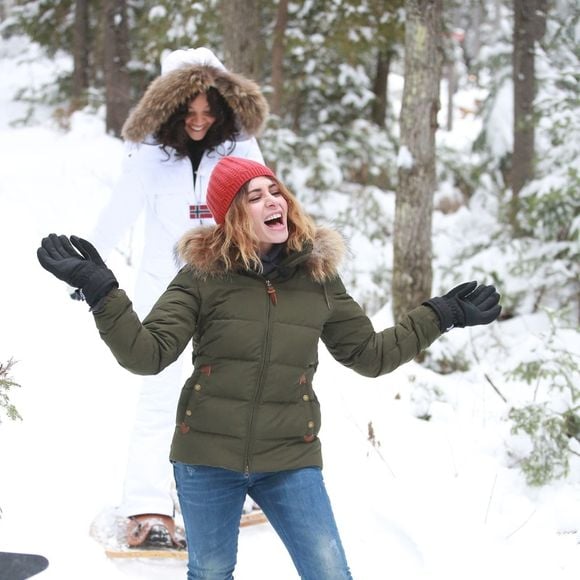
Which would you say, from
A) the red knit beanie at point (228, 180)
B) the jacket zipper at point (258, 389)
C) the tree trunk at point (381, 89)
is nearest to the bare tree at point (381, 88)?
the tree trunk at point (381, 89)

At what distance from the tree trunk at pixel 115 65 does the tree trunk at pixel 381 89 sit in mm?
5100

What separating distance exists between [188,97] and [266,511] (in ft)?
7.22

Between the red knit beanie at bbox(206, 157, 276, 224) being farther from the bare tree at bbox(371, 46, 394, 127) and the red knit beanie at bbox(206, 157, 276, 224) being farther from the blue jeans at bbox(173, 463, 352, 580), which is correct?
the bare tree at bbox(371, 46, 394, 127)

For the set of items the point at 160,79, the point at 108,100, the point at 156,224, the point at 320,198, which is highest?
the point at 108,100

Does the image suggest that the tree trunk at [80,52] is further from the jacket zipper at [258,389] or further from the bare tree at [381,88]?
the jacket zipper at [258,389]

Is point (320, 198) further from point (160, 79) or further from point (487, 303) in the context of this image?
point (487, 303)

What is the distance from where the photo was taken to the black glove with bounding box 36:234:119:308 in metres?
2.33

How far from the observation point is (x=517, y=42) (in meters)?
12.1

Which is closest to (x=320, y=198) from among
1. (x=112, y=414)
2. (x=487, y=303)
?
(x=112, y=414)

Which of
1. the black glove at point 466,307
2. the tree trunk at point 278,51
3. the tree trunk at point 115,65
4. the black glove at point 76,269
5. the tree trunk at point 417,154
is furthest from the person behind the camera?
the tree trunk at point 115,65

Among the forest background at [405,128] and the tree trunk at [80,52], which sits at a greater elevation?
the tree trunk at [80,52]

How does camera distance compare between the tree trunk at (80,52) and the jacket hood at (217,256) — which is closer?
the jacket hood at (217,256)

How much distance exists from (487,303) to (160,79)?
7.00 feet

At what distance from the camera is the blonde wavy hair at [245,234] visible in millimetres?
→ 2666
